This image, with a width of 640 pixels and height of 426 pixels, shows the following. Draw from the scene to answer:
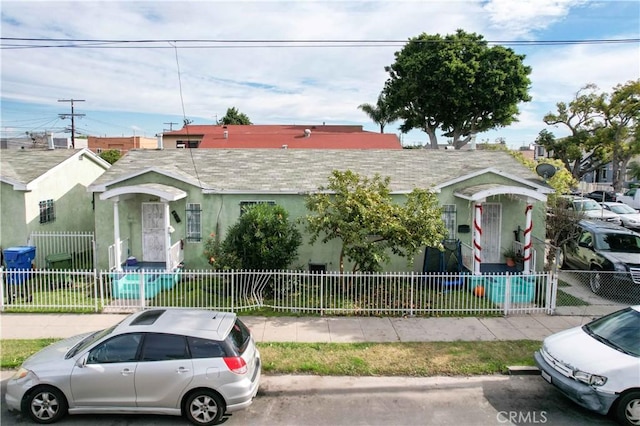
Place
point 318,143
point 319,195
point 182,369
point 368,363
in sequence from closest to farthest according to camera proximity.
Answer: point 182,369 → point 368,363 → point 319,195 → point 318,143

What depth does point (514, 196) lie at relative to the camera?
14.8 metres

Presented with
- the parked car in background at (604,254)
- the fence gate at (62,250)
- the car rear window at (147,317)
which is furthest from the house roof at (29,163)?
the parked car in background at (604,254)

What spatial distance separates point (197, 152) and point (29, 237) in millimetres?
6306

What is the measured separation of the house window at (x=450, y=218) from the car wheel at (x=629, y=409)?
8.61m

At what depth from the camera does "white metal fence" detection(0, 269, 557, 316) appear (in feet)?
37.8

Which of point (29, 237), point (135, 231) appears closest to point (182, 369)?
point (135, 231)

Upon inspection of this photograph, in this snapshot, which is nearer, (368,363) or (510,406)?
(510,406)

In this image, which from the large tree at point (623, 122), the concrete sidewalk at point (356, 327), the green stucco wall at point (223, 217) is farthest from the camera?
the large tree at point (623, 122)

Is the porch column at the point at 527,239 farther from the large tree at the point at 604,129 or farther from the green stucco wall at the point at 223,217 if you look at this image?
the large tree at the point at 604,129

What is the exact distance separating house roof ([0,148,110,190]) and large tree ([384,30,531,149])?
2867cm

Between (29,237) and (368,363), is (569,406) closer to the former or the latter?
Result: (368,363)

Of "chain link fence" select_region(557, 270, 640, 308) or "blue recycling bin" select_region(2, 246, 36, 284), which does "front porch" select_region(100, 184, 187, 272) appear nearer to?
"blue recycling bin" select_region(2, 246, 36, 284)

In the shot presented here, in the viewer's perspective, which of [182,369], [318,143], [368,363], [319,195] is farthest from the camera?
[318,143]

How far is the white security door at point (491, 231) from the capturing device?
1523 cm
